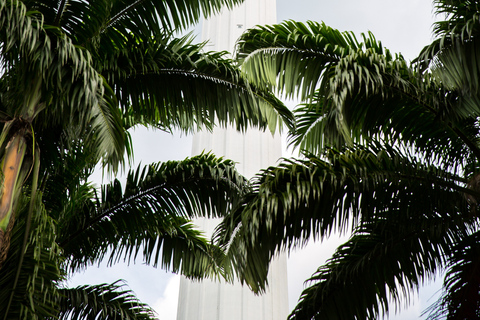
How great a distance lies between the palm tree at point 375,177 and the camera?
6.84m

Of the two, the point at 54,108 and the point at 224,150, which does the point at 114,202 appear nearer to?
the point at 54,108

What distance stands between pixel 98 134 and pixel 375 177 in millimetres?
2924

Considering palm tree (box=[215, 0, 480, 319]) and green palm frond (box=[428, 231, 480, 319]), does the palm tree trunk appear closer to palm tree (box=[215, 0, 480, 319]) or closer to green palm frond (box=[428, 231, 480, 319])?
palm tree (box=[215, 0, 480, 319])

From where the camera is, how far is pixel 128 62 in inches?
309

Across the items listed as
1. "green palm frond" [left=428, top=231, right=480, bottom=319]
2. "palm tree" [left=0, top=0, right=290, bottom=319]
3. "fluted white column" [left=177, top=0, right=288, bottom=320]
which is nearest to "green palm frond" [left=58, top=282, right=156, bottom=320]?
"palm tree" [left=0, top=0, right=290, bottom=319]

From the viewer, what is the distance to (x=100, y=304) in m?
8.43

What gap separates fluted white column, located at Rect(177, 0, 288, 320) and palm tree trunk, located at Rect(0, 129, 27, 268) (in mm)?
7776

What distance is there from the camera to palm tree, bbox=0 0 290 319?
20.2 feet

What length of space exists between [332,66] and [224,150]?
11.0m

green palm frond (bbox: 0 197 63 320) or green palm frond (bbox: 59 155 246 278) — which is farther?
green palm frond (bbox: 59 155 246 278)

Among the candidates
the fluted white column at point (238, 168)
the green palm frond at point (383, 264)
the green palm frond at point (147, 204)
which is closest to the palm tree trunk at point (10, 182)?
the green palm frond at point (147, 204)

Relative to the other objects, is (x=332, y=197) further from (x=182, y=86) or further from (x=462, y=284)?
(x=182, y=86)

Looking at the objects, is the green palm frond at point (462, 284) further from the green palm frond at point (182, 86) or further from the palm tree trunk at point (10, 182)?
the palm tree trunk at point (10, 182)

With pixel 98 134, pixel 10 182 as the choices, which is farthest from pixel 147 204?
pixel 10 182
